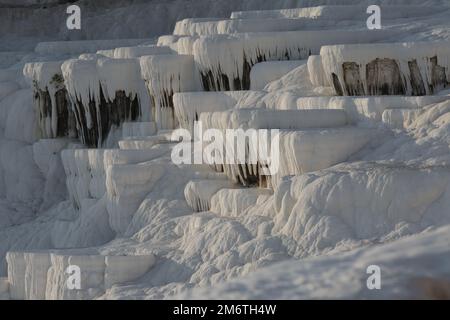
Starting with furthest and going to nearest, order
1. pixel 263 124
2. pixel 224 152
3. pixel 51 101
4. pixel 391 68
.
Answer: pixel 51 101
pixel 391 68
pixel 224 152
pixel 263 124

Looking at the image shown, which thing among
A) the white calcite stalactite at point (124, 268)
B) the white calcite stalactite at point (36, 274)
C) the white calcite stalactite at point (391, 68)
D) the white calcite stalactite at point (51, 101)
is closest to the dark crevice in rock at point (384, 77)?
the white calcite stalactite at point (391, 68)

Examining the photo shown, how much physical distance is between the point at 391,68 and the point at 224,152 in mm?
2976

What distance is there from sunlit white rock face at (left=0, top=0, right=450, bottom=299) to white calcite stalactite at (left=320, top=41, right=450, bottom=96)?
22 millimetres

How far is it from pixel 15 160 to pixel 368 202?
14.7 m

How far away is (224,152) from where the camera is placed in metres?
19.7

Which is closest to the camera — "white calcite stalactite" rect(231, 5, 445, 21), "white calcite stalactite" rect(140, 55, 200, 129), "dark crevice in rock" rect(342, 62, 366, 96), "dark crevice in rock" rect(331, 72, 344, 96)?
"dark crevice in rock" rect(342, 62, 366, 96)

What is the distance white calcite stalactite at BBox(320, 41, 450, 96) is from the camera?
67.2 ft

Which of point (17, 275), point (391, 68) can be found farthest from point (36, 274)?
point (391, 68)

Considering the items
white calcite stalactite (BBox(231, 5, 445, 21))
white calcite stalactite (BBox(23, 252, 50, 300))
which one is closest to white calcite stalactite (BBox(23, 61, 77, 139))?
white calcite stalactite (BBox(231, 5, 445, 21))

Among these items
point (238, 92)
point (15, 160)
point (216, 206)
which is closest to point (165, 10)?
point (15, 160)

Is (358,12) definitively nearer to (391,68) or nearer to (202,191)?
(391,68)

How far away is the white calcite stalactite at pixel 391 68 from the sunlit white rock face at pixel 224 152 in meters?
0.02

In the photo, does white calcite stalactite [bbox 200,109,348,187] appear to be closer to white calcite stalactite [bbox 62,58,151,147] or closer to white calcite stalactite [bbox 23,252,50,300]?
white calcite stalactite [bbox 23,252,50,300]

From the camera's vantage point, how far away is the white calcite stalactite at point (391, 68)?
20.5 metres
